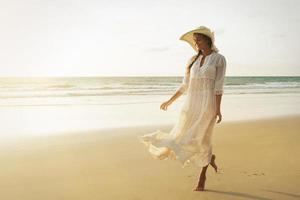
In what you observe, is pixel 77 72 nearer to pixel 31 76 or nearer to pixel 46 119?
Result: pixel 31 76

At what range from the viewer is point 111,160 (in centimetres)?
636

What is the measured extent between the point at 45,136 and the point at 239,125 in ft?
15.0

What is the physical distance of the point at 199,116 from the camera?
15.6 feet

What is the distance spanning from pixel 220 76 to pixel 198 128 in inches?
23.9

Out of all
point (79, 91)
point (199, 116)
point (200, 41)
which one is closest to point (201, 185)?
point (199, 116)

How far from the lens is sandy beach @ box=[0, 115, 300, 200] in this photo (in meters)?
4.80

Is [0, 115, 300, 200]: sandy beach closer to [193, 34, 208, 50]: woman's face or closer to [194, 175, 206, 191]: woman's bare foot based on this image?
[194, 175, 206, 191]: woman's bare foot

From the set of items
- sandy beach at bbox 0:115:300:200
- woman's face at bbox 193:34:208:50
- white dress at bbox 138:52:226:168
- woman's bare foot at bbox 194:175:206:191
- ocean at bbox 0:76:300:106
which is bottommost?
ocean at bbox 0:76:300:106

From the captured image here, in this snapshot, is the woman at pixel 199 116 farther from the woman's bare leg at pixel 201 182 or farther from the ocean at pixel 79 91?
the ocean at pixel 79 91

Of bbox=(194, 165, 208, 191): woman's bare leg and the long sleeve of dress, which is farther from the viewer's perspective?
bbox=(194, 165, 208, 191): woman's bare leg

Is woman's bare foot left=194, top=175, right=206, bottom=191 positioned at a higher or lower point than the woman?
lower

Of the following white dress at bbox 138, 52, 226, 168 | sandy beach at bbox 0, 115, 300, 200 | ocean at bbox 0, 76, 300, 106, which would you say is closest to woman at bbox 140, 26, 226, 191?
white dress at bbox 138, 52, 226, 168

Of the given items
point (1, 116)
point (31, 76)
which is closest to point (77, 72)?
point (31, 76)

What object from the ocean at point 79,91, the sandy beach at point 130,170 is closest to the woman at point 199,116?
the sandy beach at point 130,170
